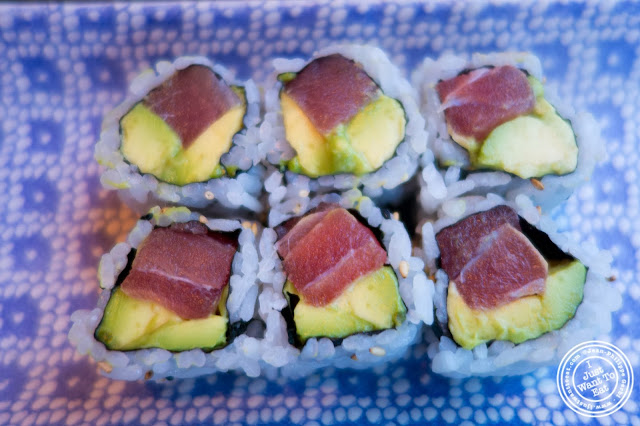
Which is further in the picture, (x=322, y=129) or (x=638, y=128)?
(x=638, y=128)

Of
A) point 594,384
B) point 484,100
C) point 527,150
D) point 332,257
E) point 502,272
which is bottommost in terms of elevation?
point 594,384

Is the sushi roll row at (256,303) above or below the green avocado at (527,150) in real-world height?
below

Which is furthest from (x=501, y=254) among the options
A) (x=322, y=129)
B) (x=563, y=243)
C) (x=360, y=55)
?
(x=360, y=55)

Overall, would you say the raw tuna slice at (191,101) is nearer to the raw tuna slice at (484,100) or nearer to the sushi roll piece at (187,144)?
the sushi roll piece at (187,144)

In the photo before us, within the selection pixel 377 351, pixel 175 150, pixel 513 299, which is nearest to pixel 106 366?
pixel 175 150

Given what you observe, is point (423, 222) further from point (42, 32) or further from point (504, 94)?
point (42, 32)

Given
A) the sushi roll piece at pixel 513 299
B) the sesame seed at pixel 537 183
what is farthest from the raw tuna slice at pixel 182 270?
the sesame seed at pixel 537 183

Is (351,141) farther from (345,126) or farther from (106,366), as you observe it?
(106,366)
